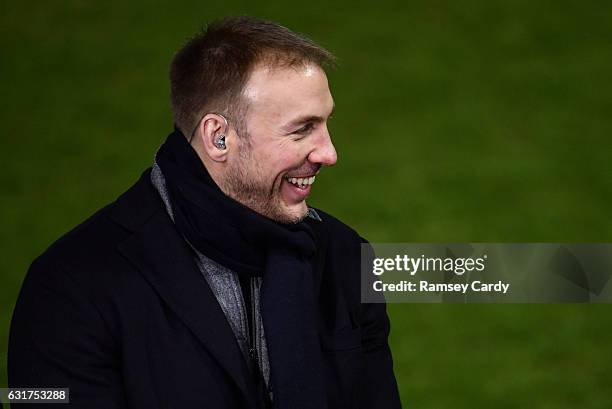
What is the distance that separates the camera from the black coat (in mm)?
1761

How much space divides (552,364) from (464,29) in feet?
5.22

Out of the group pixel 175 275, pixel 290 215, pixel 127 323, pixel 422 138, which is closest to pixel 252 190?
pixel 290 215

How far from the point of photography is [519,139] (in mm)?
4320

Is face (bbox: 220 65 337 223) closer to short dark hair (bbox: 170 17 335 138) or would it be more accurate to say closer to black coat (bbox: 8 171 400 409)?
short dark hair (bbox: 170 17 335 138)

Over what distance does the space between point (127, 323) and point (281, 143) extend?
1.23 feet

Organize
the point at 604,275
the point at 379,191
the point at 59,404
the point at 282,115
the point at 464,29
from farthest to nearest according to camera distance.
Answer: the point at 464,29 → the point at 379,191 → the point at 604,275 → the point at 282,115 → the point at 59,404

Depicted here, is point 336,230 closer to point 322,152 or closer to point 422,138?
point 322,152

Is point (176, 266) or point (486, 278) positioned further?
point (486, 278)

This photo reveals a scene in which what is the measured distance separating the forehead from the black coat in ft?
0.79

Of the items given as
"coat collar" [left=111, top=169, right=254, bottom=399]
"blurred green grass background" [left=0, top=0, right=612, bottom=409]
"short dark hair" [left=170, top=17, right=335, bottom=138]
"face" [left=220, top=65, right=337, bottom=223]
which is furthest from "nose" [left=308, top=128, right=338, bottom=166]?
"blurred green grass background" [left=0, top=0, right=612, bottom=409]

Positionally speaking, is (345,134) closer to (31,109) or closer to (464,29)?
(464,29)

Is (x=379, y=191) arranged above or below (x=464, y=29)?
below

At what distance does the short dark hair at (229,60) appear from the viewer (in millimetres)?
1837

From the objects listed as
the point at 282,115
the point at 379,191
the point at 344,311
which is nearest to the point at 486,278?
the point at 379,191
